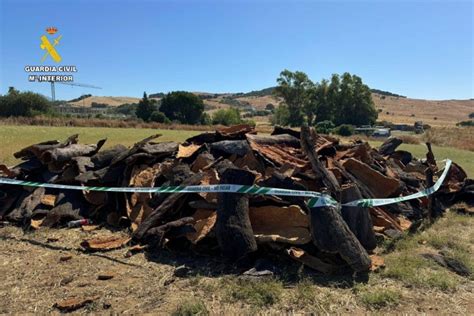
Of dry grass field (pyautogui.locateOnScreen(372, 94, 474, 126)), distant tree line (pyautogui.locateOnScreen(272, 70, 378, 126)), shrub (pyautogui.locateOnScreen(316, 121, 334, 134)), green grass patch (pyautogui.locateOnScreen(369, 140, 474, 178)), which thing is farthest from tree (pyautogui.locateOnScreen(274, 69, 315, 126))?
green grass patch (pyautogui.locateOnScreen(369, 140, 474, 178))

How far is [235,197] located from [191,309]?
5.43ft

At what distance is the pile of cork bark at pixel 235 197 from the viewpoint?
488cm

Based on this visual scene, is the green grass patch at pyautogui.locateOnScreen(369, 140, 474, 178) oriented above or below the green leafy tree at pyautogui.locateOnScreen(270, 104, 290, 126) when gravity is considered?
below

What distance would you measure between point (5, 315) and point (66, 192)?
141 inches

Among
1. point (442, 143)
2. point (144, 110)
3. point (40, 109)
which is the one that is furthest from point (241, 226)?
point (144, 110)

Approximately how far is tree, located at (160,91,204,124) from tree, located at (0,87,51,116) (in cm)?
2618

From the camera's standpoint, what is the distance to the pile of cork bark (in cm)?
488

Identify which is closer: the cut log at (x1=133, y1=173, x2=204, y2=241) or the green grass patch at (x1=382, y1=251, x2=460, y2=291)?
the green grass patch at (x1=382, y1=251, x2=460, y2=291)

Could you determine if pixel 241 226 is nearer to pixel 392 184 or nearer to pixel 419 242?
pixel 419 242

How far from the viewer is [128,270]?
15.9 ft

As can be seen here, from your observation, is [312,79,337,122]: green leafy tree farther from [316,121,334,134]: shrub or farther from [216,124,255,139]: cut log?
[216,124,255,139]: cut log

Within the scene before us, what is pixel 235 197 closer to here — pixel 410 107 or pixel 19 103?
pixel 19 103

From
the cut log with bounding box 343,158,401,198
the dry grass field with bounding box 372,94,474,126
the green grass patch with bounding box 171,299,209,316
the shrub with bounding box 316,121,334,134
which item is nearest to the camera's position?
the green grass patch with bounding box 171,299,209,316

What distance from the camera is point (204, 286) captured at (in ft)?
14.3
